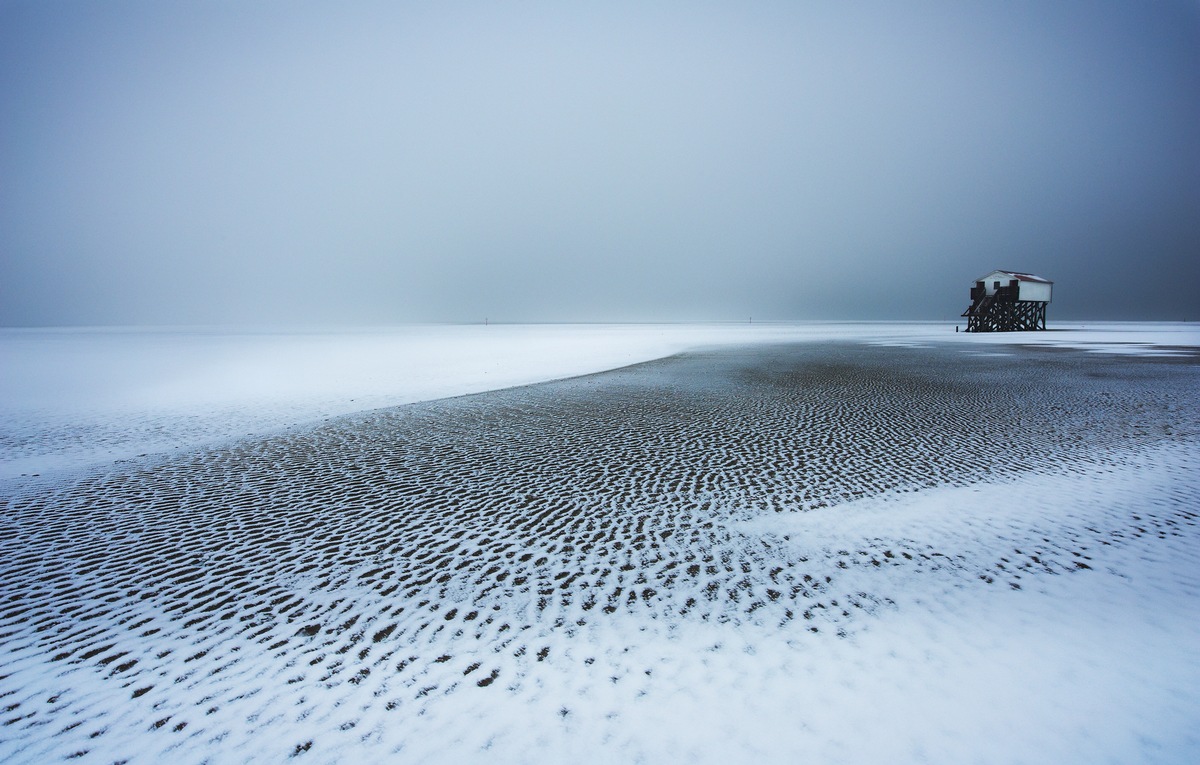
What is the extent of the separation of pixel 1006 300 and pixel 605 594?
54.0 m

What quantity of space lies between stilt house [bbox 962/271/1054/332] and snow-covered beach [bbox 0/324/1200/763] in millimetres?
44156

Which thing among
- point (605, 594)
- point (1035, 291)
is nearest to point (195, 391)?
point (605, 594)

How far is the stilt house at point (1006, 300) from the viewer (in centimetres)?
4400

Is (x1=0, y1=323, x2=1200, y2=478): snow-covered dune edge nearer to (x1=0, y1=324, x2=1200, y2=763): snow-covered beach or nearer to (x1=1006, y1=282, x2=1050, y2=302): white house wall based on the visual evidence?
(x1=0, y1=324, x2=1200, y2=763): snow-covered beach

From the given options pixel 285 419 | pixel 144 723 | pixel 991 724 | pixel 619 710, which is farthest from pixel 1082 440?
pixel 285 419

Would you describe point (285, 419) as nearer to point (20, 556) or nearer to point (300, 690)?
point (20, 556)

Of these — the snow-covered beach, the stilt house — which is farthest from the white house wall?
the snow-covered beach

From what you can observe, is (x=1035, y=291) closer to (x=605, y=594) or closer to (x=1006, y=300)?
(x=1006, y=300)

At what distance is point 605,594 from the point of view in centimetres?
391

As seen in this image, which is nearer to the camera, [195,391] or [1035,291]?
[195,391]

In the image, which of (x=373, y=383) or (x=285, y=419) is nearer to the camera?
(x=285, y=419)

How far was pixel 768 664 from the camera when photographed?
3.08 meters

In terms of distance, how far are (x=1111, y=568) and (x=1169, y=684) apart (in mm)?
1647

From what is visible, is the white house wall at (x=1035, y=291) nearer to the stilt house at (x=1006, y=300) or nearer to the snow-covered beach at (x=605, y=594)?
the stilt house at (x=1006, y=300)
